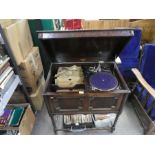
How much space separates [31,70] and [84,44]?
668mm

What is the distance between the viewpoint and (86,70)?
4.55 feet

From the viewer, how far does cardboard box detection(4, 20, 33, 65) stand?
3.78ft

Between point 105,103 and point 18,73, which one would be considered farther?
point 18,73

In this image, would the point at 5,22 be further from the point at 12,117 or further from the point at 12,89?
the point at 12,117

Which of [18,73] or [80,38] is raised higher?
[80,38]

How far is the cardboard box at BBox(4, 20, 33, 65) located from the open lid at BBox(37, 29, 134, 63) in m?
0.30

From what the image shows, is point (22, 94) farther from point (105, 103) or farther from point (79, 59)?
point (105, 103)

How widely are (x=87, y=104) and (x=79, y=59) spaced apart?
45 cm

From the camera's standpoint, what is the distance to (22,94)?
154 cm

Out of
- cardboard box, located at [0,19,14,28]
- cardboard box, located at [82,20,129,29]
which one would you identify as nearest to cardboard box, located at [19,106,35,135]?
cardboard box, located at [0,19,14,28]

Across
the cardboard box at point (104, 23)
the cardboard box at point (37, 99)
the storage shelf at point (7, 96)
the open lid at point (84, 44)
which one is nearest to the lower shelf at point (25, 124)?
the cardboard box at point (37, 99)

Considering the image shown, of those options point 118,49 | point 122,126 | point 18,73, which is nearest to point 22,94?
point 18,73

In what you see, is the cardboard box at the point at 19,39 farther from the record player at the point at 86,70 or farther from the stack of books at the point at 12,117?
the stack of books at the point at 12,117
